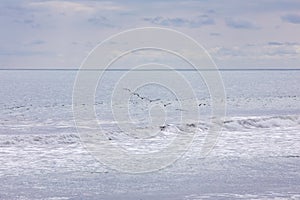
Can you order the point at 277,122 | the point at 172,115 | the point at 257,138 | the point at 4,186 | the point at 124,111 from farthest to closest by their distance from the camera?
1. the point at 124,111
2. the point at 172,115
3. the point at 277,122
4. the point at 257,138
5. the point at 4,186

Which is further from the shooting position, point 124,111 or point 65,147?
point 124,111

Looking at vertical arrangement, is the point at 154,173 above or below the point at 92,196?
above

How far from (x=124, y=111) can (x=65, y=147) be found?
1876 centimetres

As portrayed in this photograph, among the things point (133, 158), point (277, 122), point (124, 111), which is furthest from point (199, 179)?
point (124, 111)

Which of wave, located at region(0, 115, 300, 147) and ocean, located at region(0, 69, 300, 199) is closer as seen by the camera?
ocean, located at region(0, 69, 300, 199)

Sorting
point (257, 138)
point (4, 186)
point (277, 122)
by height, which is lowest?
point (4, 186)

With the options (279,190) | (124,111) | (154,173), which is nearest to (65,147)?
(154,173)

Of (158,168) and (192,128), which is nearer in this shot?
(158,168)

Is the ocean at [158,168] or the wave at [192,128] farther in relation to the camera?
the wave at [192,128]

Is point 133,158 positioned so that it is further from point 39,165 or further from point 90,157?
point 39,165

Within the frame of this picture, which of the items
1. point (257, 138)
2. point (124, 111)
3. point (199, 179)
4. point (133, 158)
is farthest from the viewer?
point (124, 111)

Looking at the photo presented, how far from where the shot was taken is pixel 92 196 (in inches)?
555

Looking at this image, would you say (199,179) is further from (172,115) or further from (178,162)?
(172,115)

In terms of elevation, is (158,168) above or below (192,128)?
below
